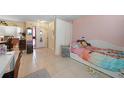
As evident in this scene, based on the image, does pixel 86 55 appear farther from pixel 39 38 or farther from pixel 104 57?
pixel 39 38

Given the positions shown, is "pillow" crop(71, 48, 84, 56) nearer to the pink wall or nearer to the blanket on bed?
the blanket on bed

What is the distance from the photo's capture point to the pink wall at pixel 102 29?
306cm

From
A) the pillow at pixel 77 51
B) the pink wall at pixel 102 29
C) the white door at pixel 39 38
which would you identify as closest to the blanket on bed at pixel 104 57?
the pillow at pixel 77 51

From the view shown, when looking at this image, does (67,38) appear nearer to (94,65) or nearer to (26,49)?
(94,65)

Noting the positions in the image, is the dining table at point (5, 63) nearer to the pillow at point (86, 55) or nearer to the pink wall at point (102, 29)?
the pink wall at point (102, 29)

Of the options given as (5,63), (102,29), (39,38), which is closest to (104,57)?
(102,29)

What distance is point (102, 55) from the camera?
2.92m

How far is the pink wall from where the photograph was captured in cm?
306

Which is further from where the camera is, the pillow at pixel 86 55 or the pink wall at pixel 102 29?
the pillow at pixel 86 55

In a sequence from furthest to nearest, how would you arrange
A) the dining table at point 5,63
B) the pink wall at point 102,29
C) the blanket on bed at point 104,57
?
the pink wall at point 102,29
the blanket on bed at point 104,57
the dining table at point 5,63
